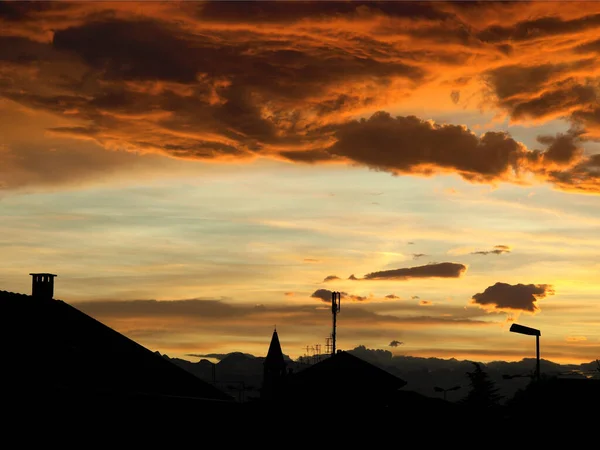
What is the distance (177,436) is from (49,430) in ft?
9.81

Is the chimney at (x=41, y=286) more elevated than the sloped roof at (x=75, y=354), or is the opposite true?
the chimney at (x=41, y=286)

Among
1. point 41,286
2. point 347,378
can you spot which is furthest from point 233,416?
point 347,378

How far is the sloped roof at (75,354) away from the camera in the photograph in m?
35.7

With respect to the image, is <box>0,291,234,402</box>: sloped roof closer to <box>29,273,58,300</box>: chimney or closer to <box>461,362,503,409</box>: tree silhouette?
<box>29,273,58,300</box>: chimney

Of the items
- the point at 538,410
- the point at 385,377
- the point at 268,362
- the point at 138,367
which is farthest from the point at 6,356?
the point at 268,362

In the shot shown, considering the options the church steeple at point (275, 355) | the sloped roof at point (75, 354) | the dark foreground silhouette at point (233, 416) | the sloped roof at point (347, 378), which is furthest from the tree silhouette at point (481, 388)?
the dark foreground silhouette at point (233, 416)

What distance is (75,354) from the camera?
4016 cm

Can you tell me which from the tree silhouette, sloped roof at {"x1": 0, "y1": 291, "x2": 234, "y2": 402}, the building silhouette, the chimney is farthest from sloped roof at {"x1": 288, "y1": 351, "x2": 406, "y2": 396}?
the tree silhouette

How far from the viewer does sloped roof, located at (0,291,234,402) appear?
35688 mm

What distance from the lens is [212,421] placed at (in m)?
20.5

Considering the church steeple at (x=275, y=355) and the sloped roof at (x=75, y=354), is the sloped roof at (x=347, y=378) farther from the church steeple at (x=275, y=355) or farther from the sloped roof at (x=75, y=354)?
the church steeple at (x=275, y=355)

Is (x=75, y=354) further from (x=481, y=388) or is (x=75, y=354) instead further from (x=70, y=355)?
(x=481, y=388)

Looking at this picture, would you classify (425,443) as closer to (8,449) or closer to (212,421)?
(212,421)

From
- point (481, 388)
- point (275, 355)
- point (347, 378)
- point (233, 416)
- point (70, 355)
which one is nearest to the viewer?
point (233, 416)
